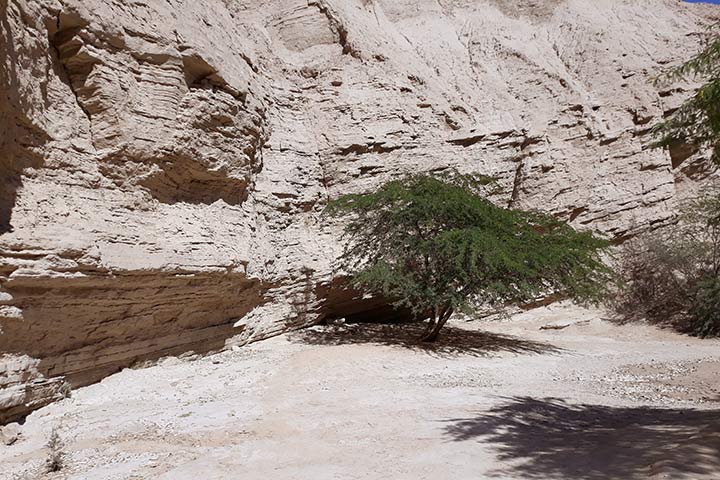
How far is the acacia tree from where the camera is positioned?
1075cm

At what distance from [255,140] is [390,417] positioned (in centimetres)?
872

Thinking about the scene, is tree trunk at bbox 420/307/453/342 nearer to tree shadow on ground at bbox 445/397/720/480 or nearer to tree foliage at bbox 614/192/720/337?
tree shadow on ground at bbox 445/397/720/480

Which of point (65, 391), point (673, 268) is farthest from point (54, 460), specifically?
point (673, 268)

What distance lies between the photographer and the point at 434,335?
38.5ft

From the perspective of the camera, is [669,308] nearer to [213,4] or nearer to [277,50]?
[277,50]

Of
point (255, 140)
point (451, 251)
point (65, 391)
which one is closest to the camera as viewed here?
point (65, 391)

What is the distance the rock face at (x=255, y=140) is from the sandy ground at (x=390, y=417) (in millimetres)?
1432

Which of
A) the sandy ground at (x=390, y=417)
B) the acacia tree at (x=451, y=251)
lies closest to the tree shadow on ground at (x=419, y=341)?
the sandy ground at (x=390, y=417)

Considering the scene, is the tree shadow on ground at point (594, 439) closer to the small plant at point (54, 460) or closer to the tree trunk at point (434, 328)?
the small plant at point (54, 460)

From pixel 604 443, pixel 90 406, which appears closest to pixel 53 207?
pixel 90 406

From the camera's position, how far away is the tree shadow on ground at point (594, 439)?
3.19 m

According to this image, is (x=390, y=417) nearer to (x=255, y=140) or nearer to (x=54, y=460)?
(x=54, y=460)

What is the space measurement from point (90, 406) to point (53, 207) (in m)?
3.15

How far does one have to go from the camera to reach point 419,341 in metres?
11.7
